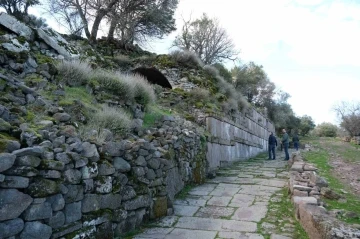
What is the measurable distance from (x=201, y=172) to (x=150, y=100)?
8.18 feet

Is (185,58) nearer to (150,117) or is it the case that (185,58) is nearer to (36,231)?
(150,117)

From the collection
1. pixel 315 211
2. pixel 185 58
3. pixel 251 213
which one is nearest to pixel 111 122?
pixel 251 213

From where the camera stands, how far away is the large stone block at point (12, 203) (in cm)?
294

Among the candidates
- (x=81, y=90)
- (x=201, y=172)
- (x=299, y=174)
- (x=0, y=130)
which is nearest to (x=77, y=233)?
(x=0, y=130)

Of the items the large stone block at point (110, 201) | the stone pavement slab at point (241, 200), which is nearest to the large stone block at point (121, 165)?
the large stone block at point (110, 201)

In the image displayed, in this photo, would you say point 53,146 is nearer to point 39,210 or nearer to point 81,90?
point 39,210

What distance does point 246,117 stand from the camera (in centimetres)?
1734

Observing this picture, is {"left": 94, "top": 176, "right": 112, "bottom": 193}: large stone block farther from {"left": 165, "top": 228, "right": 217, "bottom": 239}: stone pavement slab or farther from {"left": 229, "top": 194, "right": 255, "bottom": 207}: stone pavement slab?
{"left": 229, "top": 194, "right": 255, "bottom": 207}: stone pavement slab

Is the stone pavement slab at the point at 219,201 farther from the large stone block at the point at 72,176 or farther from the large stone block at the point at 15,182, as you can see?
the large stone block at the point at 15,182

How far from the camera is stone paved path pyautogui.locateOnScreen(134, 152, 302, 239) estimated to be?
4684 mm

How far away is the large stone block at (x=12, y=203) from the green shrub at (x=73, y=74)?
4.53 meters

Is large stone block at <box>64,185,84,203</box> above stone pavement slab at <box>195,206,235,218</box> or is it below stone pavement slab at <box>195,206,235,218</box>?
above

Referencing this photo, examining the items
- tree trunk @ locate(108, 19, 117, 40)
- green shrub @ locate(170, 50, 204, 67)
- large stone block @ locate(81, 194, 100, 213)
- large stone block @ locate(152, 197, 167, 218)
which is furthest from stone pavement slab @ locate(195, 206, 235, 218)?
tree trunk @ locate(108, 19, 117, 40)

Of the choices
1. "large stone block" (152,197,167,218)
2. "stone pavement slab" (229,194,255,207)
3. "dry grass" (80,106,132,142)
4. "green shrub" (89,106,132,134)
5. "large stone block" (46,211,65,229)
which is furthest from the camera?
"stone pavement slab" (229,194,255,207)
